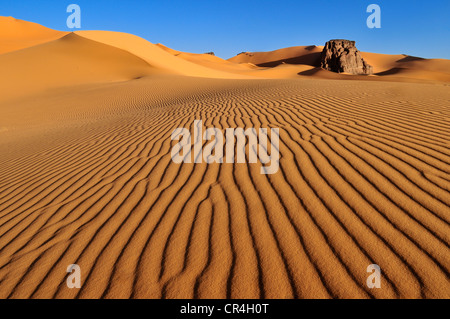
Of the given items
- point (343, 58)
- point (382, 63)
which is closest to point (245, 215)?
point (343, 58)

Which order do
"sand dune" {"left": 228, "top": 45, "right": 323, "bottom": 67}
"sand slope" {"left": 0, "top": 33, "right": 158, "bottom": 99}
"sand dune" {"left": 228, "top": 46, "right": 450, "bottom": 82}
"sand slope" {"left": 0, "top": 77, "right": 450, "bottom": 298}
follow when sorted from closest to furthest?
"sand slope" {"left": 0, "top": 77, "right": 450, "bottom": 298} < "sand slope" {"left": 0, "top": 33, "right": 158, "bottom": 99} < "sand dune" {"left": 228, "top": 46, "right": 450, "bottom": 82} < "sand dune" {"left": 228, "top": 45, "right": 323, "bottom": 67}

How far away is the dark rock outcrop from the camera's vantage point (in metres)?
41.0

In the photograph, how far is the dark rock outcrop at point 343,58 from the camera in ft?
135

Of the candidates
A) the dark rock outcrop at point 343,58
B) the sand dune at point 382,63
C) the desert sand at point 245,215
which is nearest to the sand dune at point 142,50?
the sand dune at point 382,63

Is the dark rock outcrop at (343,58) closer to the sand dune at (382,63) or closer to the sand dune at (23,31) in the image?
the sand dune at (382,63)

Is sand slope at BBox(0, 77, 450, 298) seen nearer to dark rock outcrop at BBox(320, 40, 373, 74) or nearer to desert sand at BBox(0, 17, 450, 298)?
desert sand at BBox(0, 17, 450, 298)

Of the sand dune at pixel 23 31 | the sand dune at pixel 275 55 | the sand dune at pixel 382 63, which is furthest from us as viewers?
the sand dune at pixel 275 55

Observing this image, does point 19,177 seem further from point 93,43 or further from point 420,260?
point 93,43

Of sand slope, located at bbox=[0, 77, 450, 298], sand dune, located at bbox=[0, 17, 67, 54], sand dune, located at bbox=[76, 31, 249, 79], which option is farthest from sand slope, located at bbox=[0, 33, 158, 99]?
sand dune, located at bbox=[0, 17, 67, 54]

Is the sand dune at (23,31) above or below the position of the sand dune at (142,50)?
above

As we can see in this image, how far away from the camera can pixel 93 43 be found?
2783cm

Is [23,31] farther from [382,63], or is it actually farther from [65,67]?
[382,63]
